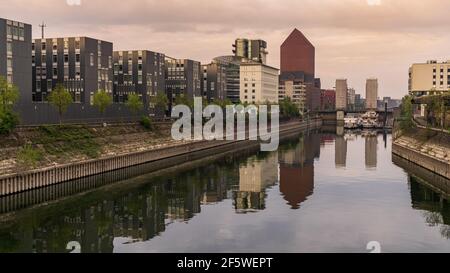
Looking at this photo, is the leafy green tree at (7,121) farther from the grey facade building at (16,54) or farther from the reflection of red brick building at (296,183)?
the reflection of red brick building at (296,183)

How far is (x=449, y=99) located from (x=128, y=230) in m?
73.1

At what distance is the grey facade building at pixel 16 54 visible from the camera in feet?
256

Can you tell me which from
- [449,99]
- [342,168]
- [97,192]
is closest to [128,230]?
[97,192]

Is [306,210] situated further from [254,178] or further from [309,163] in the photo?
[309,163]

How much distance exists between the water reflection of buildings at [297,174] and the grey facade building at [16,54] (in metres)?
43.6

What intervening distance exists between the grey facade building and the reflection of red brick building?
1705 inches

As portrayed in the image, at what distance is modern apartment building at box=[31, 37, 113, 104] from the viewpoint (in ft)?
356

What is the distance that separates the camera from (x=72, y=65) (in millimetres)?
109375

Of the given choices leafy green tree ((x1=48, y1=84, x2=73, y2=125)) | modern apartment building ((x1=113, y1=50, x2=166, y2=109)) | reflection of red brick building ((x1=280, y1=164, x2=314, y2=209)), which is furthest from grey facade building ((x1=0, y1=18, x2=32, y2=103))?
modern apartment building ((x1=113, y1=50, x2=166, y2=109))

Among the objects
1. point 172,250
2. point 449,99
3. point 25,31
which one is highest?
point 25,31

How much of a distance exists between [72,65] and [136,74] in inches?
1182

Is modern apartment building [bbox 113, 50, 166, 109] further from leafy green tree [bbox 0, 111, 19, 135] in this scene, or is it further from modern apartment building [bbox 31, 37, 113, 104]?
leafy green tree [bbox 0, 111, 19, 135]

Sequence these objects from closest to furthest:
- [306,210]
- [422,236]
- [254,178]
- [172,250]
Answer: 1. [172,250]
2. [422,236]
3. [306,210]
4. [254,178]

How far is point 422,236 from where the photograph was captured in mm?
43938
